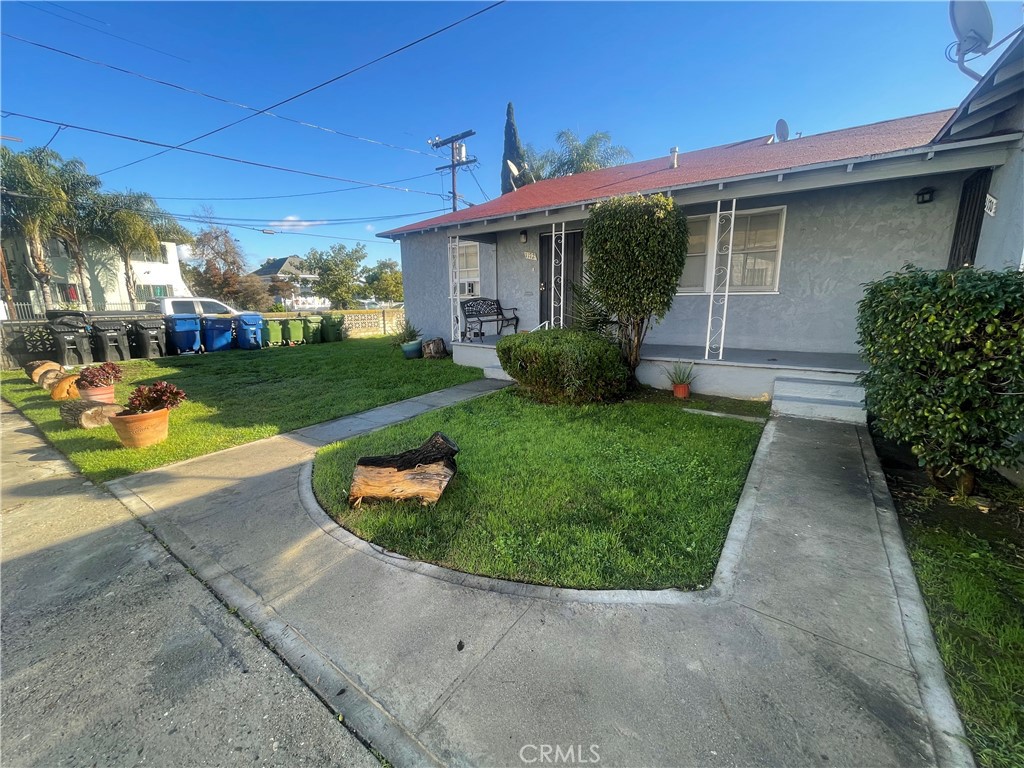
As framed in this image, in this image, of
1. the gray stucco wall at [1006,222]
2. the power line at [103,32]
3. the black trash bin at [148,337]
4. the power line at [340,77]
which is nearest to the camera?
the gray stucco wall at [1006,222]

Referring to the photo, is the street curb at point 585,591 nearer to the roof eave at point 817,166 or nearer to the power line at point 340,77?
the roof eave at point 817,166

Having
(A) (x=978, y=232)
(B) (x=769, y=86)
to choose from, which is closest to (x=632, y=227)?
(A) (x=978, y=232)

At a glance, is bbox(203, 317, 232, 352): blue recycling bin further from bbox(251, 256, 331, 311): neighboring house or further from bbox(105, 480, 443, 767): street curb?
bbox(251, 256, 331, 311): neighboring house

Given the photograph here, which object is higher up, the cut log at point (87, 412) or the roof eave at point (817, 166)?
the roof eave at point (817, 166)

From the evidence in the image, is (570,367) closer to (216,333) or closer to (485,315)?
(485,315)

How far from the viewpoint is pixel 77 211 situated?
65.6 ft

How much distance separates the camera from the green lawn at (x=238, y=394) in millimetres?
4715

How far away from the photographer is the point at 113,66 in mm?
8727

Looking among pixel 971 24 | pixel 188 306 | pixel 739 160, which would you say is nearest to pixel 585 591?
pixel 971 24

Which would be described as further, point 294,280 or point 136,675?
point 294,280

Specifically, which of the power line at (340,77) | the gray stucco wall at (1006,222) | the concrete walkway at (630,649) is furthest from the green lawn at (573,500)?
the power line at (340,77)

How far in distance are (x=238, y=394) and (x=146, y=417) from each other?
9.28ft

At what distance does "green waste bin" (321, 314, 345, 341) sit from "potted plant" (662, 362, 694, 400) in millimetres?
13914

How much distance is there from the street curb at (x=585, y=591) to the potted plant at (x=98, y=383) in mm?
5355
